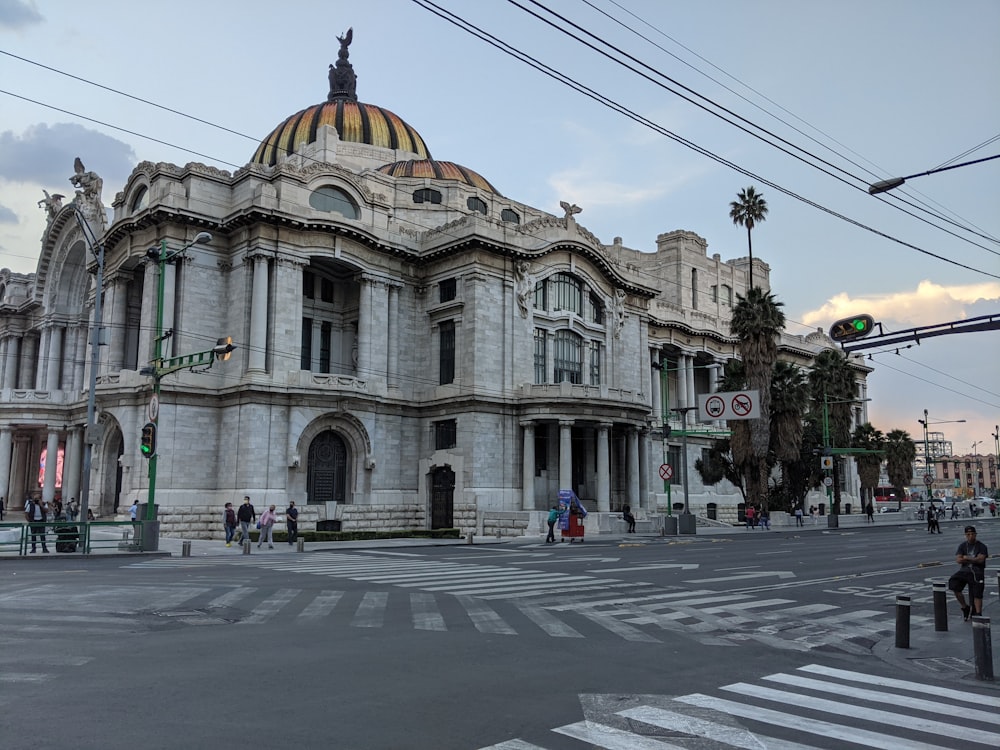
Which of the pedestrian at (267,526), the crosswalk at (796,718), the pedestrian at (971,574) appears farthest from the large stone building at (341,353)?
the crosswalk at (796,718)

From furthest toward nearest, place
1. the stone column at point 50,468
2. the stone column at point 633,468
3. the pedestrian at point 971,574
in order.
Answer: the stone column at point 633,468
the stone column at point 50,468
the pedestrian at point 971,574

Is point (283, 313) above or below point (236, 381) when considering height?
above

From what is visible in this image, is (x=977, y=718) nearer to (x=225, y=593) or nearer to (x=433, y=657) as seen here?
(x=433, y=657)

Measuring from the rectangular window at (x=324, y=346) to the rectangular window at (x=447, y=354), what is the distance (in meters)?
6.71

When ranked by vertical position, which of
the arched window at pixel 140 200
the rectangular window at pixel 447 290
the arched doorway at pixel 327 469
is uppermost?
the arched window at pixel 140 200

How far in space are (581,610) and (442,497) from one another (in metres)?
31.2

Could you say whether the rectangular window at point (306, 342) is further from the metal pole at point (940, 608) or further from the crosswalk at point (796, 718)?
the crosswalk at point (796, 718)

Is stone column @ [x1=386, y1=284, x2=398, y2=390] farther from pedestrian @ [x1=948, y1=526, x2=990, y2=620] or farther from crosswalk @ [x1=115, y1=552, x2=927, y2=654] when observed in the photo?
pedestrian @ [x1=948, y1=526, x2=990, y2=620]

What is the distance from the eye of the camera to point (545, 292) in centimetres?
4891

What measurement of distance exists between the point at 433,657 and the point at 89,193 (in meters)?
48.3

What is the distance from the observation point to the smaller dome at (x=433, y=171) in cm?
5588

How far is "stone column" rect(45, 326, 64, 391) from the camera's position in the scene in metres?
53.1

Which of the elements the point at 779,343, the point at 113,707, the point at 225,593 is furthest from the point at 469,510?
the point at 779,343

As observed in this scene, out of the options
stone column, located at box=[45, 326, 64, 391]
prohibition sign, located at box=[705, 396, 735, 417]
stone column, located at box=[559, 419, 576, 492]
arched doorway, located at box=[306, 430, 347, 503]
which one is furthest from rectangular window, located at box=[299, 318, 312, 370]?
prohibition sign, located at box=[705, 396, 735, 417]
